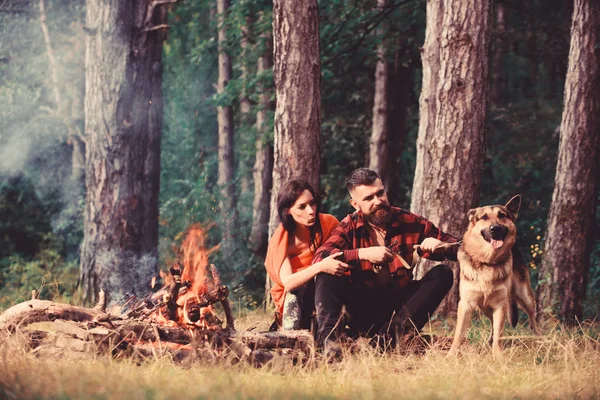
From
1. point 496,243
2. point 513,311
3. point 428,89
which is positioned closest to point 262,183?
point 428,89

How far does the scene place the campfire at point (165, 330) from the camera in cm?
582

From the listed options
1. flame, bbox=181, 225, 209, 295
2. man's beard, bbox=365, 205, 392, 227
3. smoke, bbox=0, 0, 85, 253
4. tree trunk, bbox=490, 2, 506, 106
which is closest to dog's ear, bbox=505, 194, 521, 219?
man's beard, bbox=365, 205, 392, 227

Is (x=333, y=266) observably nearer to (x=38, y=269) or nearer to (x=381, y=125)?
(x=381, y=125)

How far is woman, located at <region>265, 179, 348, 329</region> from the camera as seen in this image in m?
6.78

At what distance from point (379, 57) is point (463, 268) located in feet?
30.1

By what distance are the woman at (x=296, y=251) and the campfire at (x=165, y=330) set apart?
40cm

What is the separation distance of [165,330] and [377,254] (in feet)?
5.77

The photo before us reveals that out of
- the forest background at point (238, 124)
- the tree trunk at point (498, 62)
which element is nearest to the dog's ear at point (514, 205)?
the forest background at point (238, 124)

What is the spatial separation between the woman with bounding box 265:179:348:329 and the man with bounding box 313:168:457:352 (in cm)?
27

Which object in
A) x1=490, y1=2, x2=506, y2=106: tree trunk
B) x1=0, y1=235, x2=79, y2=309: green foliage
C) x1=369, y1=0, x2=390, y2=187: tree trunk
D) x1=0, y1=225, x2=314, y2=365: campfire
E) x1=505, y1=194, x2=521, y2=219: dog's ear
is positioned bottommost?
x1=0, y1=235, x2=79, y2=309: green foliage

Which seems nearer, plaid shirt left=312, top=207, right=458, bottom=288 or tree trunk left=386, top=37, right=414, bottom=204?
plaid shirt left=312, top=207, right=458, bottom=288

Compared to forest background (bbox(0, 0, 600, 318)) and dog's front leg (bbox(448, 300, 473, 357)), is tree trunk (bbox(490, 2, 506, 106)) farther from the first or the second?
dog's front leg (bbox(448, 300, 473, 357))

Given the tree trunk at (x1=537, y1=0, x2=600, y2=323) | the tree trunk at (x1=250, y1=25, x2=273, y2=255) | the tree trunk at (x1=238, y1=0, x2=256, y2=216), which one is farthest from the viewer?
the tree trunk at (x1=250, y1=25, x2=273, y2=255)

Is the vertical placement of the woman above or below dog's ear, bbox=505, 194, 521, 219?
below
